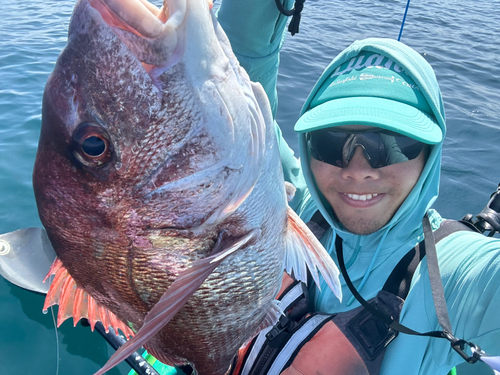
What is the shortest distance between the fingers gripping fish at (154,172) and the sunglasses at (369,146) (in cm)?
57

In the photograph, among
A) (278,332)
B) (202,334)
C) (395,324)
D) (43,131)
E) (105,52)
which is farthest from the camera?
(278,332)

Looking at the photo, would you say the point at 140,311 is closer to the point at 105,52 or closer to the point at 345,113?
the point at 105,52

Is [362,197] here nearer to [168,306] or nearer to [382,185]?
[382,185]

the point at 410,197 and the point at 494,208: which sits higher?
the point at 410,197

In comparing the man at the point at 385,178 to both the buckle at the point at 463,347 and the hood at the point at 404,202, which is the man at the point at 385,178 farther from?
the buckle at the point at 463,347

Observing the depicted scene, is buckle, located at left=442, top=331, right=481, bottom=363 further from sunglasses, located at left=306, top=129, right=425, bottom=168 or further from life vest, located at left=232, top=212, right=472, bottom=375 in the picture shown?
sunglasses, located at left=306, top=129, right=425, bottom=168

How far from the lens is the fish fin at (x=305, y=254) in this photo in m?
1.36

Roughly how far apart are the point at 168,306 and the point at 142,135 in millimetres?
481

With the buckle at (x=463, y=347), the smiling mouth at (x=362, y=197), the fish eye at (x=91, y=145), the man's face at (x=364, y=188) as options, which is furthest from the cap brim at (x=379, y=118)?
the fish eye at (x=91, y=145)

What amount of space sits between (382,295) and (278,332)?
1.93 ft

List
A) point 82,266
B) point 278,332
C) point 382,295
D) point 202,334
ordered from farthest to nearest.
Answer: point 278,332 < point 382,295 < point 202,334 < point 82,266

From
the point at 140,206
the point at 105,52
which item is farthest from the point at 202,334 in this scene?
the point at 105,52

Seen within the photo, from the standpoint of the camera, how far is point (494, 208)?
2275 millimetres

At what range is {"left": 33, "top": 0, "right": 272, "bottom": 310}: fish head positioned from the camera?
0.90m
